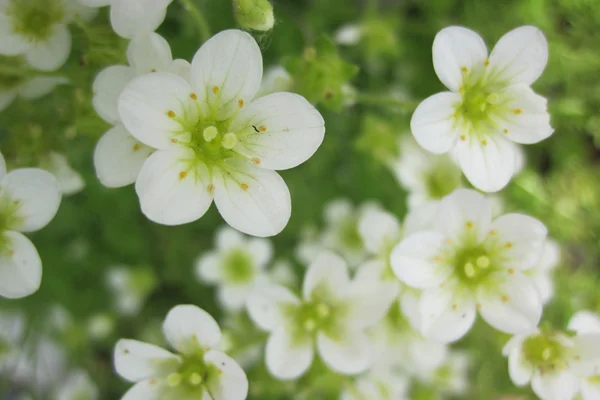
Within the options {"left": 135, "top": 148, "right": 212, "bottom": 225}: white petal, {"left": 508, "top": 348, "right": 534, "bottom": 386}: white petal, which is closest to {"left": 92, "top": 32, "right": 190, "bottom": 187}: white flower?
{"left": 135, "top": 148, "right": 212, "bottom": 225}: white petal

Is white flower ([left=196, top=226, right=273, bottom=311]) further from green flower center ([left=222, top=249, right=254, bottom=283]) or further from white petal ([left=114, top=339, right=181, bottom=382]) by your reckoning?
white petal ([left=114, top=339, right=181, bottom=382])

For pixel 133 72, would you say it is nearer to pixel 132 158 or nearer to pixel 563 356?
pixel 132 158

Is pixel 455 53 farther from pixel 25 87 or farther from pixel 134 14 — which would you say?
pixel 25 87

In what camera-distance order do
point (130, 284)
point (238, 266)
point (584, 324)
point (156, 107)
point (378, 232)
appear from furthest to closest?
1. point (130, 284)
2. point (238, 266)
3. point (378, 232)
4. point (584, 324)
5. point (156, 107)

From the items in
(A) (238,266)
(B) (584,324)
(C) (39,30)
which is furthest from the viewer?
(A) (238,266)

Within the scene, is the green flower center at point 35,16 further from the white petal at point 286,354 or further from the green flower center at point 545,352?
the green flower center at point 545,352

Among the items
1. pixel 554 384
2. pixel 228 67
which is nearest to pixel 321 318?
pixel 554 384
